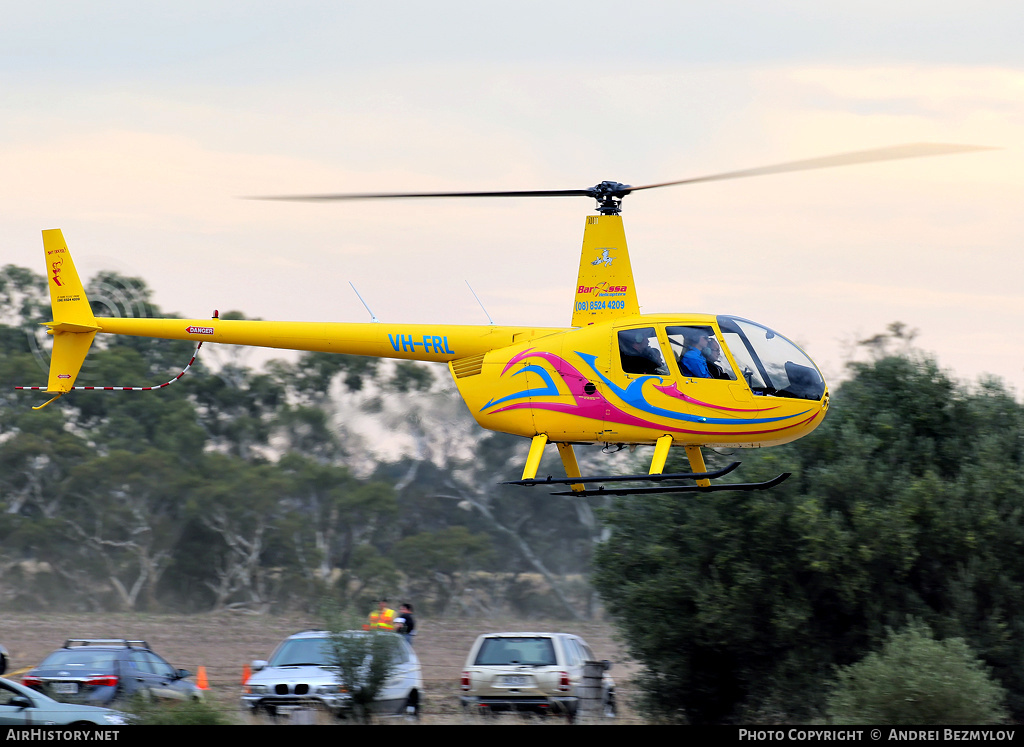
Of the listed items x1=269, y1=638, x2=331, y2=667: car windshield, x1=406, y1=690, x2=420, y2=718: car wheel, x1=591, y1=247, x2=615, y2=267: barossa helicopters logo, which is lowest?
x1=406, y1=690, x2=420, y2=718: car wheel

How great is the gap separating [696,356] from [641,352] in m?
0.60

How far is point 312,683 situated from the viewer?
15367mm

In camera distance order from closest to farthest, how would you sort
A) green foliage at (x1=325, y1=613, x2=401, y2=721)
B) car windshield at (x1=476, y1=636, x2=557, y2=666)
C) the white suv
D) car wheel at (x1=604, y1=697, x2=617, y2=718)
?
green foliage at (x1=325, y1=613, x2=401, y2=721)
the white suv
car windshield at (x1=476, y1=636, x2=557, y2=666)
car wheel at (x1=604, y1=697, x2=617, y2=718)

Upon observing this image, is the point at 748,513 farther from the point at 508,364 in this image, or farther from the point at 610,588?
the point at 508,364

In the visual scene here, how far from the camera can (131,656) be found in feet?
50.6

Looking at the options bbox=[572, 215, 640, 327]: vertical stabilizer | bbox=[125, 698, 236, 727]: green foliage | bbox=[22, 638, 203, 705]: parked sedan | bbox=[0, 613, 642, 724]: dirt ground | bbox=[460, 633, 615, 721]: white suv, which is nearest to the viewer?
bbox=[125, 698, 236, 727]: green foliage

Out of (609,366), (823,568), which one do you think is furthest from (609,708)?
(609,366)

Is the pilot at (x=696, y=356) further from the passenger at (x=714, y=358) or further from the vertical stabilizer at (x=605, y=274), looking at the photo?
the vertical stabilizer at (x=605, y=274)

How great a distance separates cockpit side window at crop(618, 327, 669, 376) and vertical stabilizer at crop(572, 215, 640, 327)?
825mm

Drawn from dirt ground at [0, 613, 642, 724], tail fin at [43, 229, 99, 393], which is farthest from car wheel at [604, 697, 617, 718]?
tail fin at [43, 229, 99, 393]

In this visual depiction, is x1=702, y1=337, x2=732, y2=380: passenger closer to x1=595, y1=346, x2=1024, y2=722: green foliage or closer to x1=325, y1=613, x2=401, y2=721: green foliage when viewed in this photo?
x1=325, y1=613, x2=401, y2=721: green foliage

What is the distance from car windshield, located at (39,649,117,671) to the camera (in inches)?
593

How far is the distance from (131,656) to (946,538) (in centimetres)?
1336
